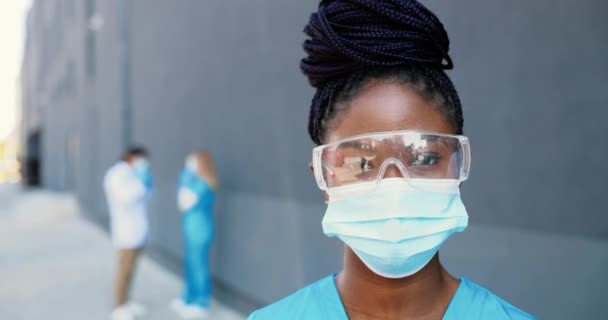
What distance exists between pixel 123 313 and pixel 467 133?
3491 mm

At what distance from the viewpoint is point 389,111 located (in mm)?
948

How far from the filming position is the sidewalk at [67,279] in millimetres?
4410

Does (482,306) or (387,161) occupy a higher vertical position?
(387,161)

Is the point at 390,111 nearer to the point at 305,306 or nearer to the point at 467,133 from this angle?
the point at 305,306

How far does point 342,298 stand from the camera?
41.5 inches

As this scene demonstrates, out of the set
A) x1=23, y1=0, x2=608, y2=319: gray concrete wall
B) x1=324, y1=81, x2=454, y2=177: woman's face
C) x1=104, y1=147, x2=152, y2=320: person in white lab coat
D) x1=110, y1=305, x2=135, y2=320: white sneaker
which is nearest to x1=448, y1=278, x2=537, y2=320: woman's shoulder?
x1=324, y1=81, x2=454, y2=177: woman's face

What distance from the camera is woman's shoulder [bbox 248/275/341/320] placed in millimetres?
1003

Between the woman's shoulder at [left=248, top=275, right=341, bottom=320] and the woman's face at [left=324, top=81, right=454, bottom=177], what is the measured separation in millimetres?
390

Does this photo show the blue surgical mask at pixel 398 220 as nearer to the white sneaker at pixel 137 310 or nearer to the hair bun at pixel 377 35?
the hair bun at pixel 377 35

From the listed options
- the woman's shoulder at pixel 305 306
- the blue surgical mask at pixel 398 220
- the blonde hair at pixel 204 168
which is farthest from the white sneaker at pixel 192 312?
the blue surgical mask at pixel 398 220

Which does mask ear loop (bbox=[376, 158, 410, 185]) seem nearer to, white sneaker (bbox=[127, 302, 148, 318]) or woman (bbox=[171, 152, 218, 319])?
woman (bbox=[171, 152, 218, 319])

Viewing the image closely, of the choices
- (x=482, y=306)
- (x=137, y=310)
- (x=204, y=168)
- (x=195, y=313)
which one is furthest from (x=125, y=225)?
(x=482, y=306)

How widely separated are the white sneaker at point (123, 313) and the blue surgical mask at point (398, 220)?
3659 mm

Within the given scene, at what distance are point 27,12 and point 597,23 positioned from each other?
32015mm
